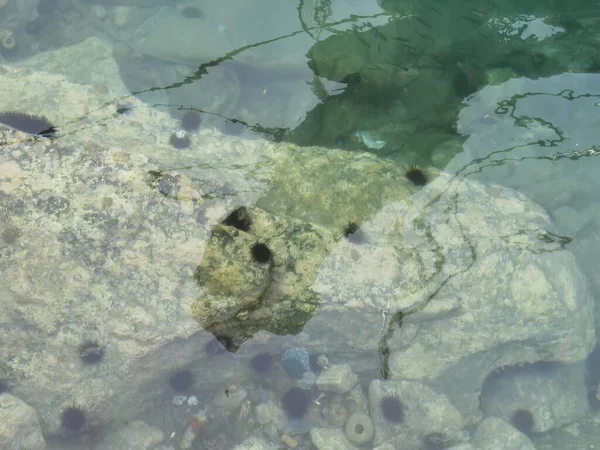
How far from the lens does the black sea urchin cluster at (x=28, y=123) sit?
14.3ft

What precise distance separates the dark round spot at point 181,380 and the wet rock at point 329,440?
1.37 meters

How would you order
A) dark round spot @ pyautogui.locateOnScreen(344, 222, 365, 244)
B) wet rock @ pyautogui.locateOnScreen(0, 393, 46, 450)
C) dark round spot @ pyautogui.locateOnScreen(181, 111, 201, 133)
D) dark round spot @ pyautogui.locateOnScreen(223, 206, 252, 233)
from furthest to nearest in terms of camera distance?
1. dark round spot @ pyautogui.locateOnScreen(181, 111, 201, 133)
2. dark round spot @ pyautogui.locateOnScreen(344, 222, 365, 244)
3. wet rock @ pyautogui.locateOnScreen(0, 393, 46, 450)
4. dark round spot @ pyautogui.locateOnScreen(223, 206, 252, 233)

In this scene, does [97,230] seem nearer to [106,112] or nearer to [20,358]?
[20,358]

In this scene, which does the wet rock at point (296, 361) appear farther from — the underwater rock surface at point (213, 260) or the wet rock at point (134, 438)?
the wet rock at point (134, 438)

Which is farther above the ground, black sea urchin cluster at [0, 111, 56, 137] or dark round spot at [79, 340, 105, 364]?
black sea urchin cluster at [0, 111, 56, 137]

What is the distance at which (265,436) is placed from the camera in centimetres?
496

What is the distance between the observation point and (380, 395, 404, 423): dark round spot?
16.5ft

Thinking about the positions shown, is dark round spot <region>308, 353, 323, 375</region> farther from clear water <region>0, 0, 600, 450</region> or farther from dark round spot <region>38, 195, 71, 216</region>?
dark round spot <region>38, 195, 71, 216</region>

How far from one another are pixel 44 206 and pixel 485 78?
16.4 ft

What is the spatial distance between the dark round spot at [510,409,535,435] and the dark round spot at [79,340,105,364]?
463 cm

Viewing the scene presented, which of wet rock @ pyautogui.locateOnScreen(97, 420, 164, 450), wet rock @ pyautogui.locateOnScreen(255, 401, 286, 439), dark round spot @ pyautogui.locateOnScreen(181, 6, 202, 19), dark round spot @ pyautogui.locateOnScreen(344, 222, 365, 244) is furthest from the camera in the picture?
dark round spot @ pyautogui.locateOnScreen(181, 6, 202, 19)

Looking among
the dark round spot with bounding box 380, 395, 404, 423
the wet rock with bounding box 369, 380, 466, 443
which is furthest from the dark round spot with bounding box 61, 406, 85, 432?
the dark round spot with bounding box 380, 395, 404, 423

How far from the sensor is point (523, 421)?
5.64 metres

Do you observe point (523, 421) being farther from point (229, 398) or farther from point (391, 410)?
point (229, 398)
